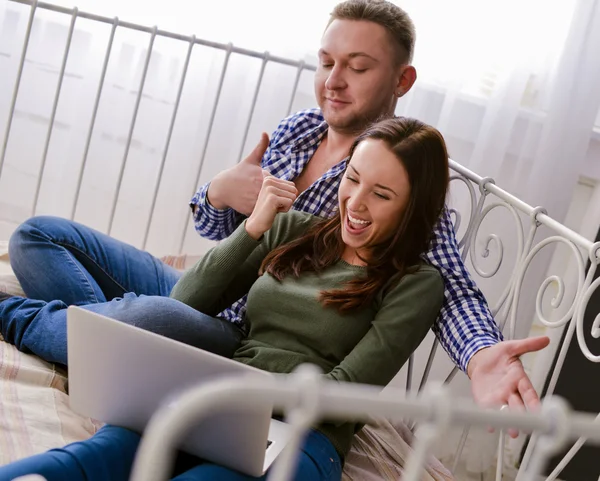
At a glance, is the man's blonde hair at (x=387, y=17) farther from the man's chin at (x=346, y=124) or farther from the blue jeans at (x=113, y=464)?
the blue jeans at (x=113, y=464)

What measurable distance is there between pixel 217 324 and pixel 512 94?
3.52 feet

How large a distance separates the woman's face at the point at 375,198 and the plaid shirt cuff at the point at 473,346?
0.19m

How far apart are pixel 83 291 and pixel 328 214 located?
428mm

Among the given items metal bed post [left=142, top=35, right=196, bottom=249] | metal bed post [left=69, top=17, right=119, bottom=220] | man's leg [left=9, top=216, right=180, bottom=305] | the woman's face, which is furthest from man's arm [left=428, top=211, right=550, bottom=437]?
Result: metal bed post [left=69, top=17, right=119, bottom=220]

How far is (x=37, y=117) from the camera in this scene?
204cm

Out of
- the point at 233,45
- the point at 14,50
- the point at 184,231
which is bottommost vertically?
the point at 184,231

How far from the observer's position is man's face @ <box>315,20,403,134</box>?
1.38 metres

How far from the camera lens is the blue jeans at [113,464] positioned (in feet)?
2.63

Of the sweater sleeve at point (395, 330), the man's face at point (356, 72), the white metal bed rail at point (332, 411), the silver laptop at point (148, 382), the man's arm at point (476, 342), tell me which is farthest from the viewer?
the man's face at point (356, 72)

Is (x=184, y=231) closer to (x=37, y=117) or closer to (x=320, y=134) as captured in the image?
A: (x=37, y=117)

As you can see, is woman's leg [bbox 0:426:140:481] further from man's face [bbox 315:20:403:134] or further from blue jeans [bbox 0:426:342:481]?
man's face [bbox 315:20:403:134]

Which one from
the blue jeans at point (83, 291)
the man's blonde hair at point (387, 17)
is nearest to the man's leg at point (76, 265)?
the blue jeans at point (83, 291)

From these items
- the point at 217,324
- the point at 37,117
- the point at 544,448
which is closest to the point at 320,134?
the point at 217,324

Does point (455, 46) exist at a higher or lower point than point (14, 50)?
higher
